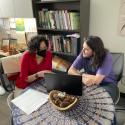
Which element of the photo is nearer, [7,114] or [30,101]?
[30,101]

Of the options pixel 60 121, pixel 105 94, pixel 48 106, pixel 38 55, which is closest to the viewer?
pixel 60 121

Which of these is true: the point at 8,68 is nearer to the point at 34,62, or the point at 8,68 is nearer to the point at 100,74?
the point at 34,62

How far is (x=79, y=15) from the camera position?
238cm

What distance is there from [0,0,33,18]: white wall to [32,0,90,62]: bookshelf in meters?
0.09

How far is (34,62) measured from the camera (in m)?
2.02

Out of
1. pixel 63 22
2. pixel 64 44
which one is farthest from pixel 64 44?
pixel 63 22

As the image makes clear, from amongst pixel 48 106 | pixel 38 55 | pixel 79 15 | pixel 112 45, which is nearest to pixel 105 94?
pixel 48 106

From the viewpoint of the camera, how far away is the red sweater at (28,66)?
1980mm

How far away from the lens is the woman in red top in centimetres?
198

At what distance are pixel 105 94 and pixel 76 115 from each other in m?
0.41

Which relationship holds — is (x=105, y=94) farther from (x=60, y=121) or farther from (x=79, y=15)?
(x=79, y=15)

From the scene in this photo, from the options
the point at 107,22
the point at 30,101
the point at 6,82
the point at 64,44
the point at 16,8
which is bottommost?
the point at 6,82

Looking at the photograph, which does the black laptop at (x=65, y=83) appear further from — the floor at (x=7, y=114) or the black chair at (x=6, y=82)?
the floor at (x=7, y=114)

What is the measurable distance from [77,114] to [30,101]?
0.43m
